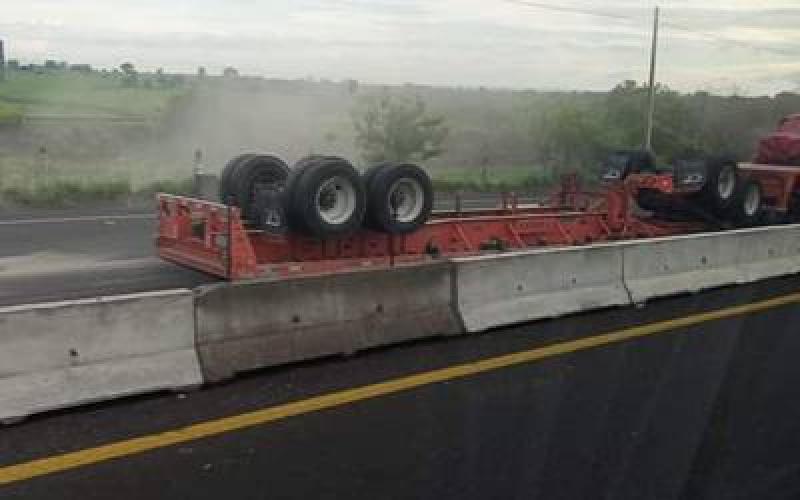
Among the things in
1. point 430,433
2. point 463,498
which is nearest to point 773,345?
point 430,433

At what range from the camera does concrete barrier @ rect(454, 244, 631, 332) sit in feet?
26.2

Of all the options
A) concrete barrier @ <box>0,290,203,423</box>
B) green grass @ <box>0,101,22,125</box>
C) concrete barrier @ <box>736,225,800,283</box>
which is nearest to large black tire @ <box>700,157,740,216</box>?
concrete barrier @ <box>736,225,800,283</box>

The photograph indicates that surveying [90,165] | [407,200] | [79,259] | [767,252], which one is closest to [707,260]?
[767,252]

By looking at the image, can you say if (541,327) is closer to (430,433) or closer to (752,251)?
(430,433)

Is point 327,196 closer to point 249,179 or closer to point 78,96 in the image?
point 249,179

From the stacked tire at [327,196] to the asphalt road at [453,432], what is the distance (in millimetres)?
2387

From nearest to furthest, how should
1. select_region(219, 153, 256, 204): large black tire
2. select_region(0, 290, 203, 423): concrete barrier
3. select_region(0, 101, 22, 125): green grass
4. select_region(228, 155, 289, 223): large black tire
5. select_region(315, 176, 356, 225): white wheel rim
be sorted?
select_region(0, 290, 203, 423): concrete barrier
select_region(315, 176, 356, 225): white wheel rim
select_region(228, 155, 289, 223): large black tire
select_region(219, 153, 256, 204): large black tire
select_region(0, 101, 22, 125): green grass

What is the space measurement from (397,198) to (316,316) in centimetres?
333

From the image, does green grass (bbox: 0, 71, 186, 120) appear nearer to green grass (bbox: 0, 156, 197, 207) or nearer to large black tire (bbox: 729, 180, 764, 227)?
green grass (bbox: 0, 156, 197, 207)

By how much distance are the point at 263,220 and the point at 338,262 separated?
2.92 feet

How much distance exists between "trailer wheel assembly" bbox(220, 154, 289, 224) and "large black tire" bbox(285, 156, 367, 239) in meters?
1.16

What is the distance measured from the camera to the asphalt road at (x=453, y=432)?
15.3 feet

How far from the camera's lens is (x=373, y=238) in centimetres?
1014

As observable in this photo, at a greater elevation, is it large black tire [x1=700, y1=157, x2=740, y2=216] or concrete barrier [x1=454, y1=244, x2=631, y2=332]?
large black tire [x1=700, y1=157, x2=740, y2=216]
